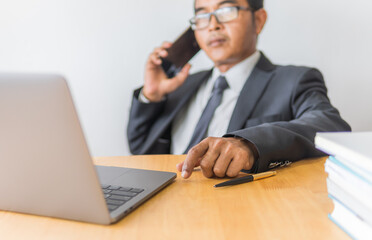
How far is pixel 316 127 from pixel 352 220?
1.93ft

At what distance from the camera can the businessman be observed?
1.66 metres

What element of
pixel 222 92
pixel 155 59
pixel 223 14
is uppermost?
pixel 223 14

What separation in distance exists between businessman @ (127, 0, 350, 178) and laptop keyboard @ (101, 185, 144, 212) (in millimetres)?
695

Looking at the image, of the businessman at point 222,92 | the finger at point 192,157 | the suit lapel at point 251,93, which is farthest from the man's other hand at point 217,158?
the suit lapel at point 251,93

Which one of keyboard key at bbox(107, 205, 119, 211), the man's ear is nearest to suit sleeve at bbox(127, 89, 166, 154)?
the man's ear

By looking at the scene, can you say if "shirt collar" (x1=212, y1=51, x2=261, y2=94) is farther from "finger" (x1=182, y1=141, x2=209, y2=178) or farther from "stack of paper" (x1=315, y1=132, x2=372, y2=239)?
"stack of paper" (x1=315, y1=132, x2=372, y2=239)

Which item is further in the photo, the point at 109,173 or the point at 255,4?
the point at 255,4

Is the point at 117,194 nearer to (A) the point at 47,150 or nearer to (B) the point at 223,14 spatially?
(A) the point at 47,150

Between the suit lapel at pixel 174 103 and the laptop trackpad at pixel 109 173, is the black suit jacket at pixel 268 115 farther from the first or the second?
the laptop trackpad at pixel 109 173

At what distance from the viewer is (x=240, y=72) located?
1.86m

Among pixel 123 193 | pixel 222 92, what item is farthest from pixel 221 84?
pixel 123 193

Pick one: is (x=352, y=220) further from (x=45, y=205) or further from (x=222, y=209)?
(x=45, y=205)

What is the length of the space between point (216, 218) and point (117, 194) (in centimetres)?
21

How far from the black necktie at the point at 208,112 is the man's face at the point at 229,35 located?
128 millimetres
